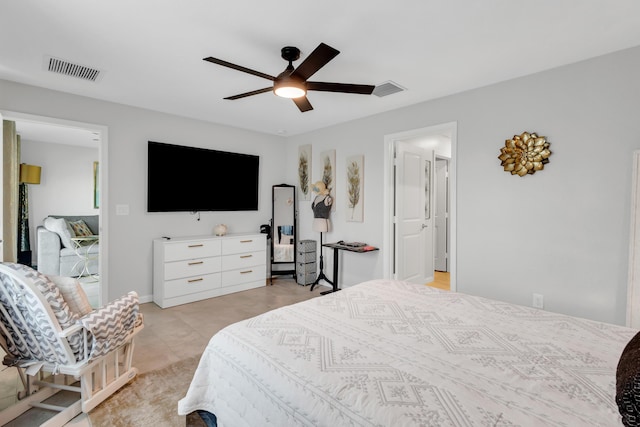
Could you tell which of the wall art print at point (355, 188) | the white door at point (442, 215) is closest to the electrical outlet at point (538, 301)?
the wall art print at point (355, 188)

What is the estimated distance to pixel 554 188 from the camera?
268cm

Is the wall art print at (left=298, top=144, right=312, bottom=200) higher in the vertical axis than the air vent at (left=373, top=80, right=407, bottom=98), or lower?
lower

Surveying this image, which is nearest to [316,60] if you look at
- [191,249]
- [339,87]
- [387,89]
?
[339,87]

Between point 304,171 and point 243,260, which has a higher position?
point 304,171

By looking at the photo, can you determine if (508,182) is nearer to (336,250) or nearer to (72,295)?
(336,250)

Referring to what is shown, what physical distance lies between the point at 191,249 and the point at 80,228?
9.96 feet

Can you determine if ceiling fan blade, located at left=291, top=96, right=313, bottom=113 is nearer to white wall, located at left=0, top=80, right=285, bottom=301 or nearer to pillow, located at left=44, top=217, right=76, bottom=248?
white wall, located at left=0, top=80, right=285, bottom=301

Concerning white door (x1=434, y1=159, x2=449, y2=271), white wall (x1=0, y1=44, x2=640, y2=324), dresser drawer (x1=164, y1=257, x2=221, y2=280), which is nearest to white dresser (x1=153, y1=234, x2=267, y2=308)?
dresser drawer (x1=164, y1=257, x2=221, y2=280)

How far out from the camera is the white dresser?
3777 mm

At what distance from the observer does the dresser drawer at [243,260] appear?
4.29m

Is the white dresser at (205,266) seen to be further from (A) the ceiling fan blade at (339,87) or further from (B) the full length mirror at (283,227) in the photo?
(A) the ceiling fan blade at (339,87)

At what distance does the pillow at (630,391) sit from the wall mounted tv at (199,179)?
4331 millimetres

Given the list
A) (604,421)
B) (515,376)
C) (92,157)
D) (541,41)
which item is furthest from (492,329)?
(92,157)

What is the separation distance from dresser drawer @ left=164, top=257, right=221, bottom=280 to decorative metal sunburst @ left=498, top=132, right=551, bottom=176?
11.8 feet
